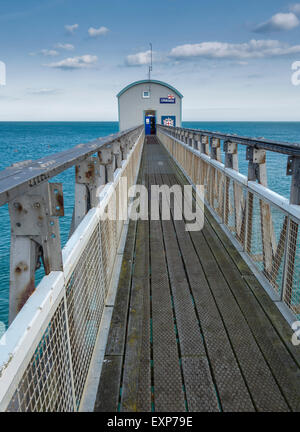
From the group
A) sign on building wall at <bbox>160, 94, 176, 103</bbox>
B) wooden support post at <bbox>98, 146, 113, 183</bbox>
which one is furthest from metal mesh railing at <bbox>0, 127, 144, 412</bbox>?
sign on building wall at <bbox>160, 94, 176, 103</bbox>

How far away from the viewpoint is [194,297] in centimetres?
343

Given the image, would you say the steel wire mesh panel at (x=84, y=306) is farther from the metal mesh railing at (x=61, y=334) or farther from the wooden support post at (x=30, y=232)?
the wooden support post at (x=30, y=232)

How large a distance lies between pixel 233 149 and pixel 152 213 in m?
2.26

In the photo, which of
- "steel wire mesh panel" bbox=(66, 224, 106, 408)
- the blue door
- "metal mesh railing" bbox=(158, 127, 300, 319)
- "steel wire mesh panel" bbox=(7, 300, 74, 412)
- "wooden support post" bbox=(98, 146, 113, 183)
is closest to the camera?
"steel wire mesh panel" bbox=(7, 300, 74, 412)

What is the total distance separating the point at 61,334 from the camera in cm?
170

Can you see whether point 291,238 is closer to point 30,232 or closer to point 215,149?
point 30,232

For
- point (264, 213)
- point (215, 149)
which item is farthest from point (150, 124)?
point (264, 213)

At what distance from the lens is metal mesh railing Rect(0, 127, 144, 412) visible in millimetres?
1167

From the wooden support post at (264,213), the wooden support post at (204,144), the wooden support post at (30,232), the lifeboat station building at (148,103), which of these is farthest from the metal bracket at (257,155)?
Result: the lifeboat station building at (148,103)

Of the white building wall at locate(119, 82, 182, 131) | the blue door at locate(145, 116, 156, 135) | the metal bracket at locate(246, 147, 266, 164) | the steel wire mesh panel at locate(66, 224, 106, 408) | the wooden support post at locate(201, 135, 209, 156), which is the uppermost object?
the white building wall at locate(119, 82, 182, 131)

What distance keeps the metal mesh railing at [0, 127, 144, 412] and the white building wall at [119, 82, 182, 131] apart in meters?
31.2

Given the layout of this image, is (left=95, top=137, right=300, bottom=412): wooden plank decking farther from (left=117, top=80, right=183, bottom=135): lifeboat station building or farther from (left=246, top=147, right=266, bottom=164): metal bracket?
(left=117, top=80, right=183, bottom=135): lifeboat station building
